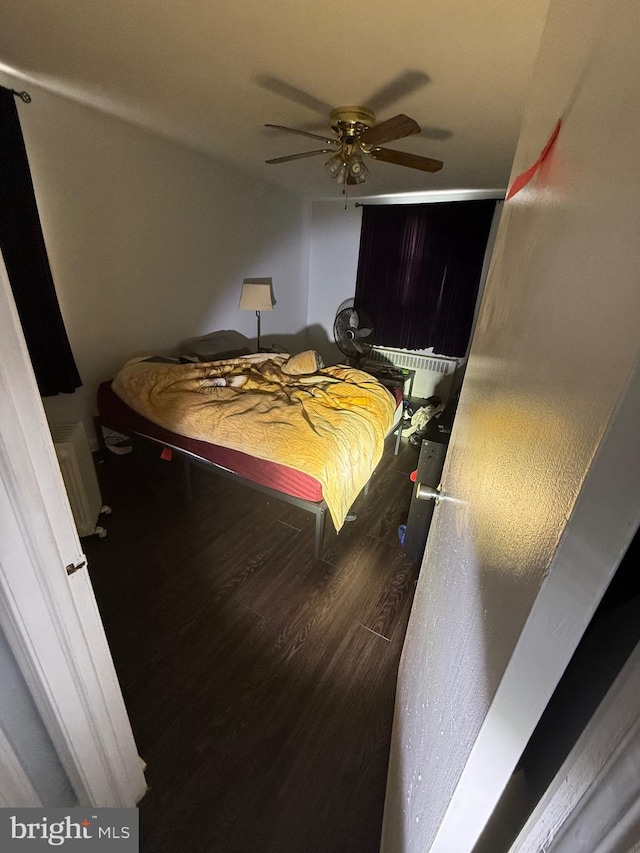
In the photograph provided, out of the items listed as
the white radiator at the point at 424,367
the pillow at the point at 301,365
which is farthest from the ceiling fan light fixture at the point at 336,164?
the white radiator at the point at 424,367

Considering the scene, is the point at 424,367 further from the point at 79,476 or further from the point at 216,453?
the point at 79,476

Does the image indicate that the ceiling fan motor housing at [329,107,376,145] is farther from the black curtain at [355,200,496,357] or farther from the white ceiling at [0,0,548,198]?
the black curtain at [355,200,496,357]

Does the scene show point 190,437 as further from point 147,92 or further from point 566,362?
point 566,362

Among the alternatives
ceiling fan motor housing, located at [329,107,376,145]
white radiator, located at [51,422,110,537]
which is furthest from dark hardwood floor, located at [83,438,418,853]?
ceiling fan motor housing, located at [329,107,376,145]

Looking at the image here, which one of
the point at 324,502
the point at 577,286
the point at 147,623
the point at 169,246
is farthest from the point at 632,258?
the point at 169,246

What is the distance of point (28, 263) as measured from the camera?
2127 mm

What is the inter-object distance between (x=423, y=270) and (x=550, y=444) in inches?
160

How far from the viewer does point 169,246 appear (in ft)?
9.91

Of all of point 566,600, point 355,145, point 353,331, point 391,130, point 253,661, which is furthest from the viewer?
point 353,331

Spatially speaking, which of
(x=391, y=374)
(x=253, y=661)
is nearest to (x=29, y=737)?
(x=253, y=661)

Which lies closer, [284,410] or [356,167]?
[356,167]

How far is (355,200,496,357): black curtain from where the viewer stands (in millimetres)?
3650

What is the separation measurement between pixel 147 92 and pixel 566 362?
2.65m

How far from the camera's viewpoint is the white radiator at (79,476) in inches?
72.3
